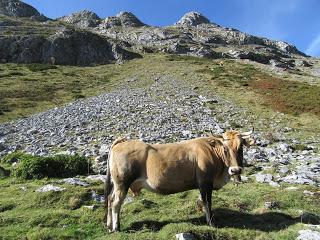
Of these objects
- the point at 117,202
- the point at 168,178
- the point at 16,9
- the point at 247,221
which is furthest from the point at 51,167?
the point at 16,9

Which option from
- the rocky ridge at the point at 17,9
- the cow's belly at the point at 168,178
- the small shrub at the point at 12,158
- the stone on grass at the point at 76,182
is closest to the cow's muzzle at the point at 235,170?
the cow's belly at the point at 168,178

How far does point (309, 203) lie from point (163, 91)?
4173 centimetres

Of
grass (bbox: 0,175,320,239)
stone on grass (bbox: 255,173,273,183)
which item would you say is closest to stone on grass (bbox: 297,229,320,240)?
grass (bbox: 0,175,320,239)

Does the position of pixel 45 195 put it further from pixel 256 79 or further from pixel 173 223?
pixel 256 79

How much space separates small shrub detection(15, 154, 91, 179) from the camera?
61.7 ft

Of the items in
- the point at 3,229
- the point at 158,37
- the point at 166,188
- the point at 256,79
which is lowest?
the point at 3,229

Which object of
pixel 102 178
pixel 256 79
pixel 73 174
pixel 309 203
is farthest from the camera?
pixel 256 79

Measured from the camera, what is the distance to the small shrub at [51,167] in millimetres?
18812

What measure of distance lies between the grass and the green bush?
2.52 metres

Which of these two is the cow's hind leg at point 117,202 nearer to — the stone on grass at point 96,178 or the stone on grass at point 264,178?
the stone on grass at point 96,178

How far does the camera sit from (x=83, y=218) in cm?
1295

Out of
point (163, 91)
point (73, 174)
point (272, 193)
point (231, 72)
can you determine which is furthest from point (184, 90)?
point (272, 193)

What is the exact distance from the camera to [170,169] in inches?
462

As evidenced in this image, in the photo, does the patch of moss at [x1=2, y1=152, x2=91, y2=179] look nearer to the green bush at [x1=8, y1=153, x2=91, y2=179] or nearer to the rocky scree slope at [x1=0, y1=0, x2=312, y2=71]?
the green bush at [x1=8, y1=153, x2=91, y2=179]
